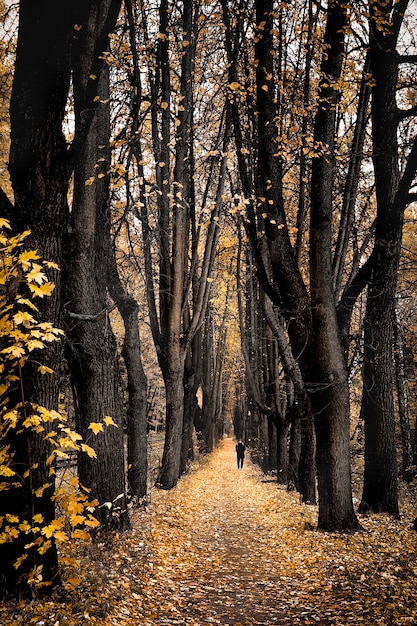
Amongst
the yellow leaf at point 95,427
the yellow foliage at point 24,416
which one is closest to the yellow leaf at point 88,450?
the yellow foliage at point 24,416

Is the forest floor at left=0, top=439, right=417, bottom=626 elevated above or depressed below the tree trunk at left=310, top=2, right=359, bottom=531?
below

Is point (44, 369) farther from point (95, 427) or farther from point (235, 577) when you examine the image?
point (235, 577)

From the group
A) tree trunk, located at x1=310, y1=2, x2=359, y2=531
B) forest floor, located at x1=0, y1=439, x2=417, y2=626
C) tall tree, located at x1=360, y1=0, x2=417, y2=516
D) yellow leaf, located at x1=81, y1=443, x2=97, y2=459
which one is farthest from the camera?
tall tree, located at x1=360, y1=0, x2=417, y2=516

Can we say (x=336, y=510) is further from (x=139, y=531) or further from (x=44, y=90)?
(x=44, y=90)

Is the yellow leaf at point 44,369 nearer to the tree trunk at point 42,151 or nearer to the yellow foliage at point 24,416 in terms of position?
the yellow foliage at point 24,416

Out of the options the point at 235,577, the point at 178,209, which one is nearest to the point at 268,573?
the point at 235,577

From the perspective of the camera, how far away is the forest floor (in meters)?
4.61

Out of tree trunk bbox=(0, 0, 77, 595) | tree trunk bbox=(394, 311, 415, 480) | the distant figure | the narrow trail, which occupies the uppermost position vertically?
tree trunk bbox=(0, 0, 77, 595)

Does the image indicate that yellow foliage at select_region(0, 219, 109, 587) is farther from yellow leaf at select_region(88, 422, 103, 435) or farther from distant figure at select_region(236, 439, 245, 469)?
distant figure at select_region(236, 439, 245, 469)

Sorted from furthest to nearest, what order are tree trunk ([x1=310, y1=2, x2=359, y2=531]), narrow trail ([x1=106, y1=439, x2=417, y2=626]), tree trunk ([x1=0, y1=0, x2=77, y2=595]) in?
1. tree trunk ([x1=310, y1=2, x2=359, y2=531])
2. narrow trail ([x1=106, y1=439, x2=417, y2=626])
3. tree trunk ([x1=0, y1=0, x2=77, y2=595])

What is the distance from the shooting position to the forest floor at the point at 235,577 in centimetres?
461

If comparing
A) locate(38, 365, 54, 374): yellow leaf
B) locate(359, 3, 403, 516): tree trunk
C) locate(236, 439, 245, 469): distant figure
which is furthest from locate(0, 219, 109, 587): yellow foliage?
locate(236, 439, 245, 469): distant figure

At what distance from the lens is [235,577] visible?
6676mm

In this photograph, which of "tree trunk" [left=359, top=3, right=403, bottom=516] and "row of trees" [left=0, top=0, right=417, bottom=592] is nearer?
"row of trees" [left=0, top=0, right=417, bottom=592]
